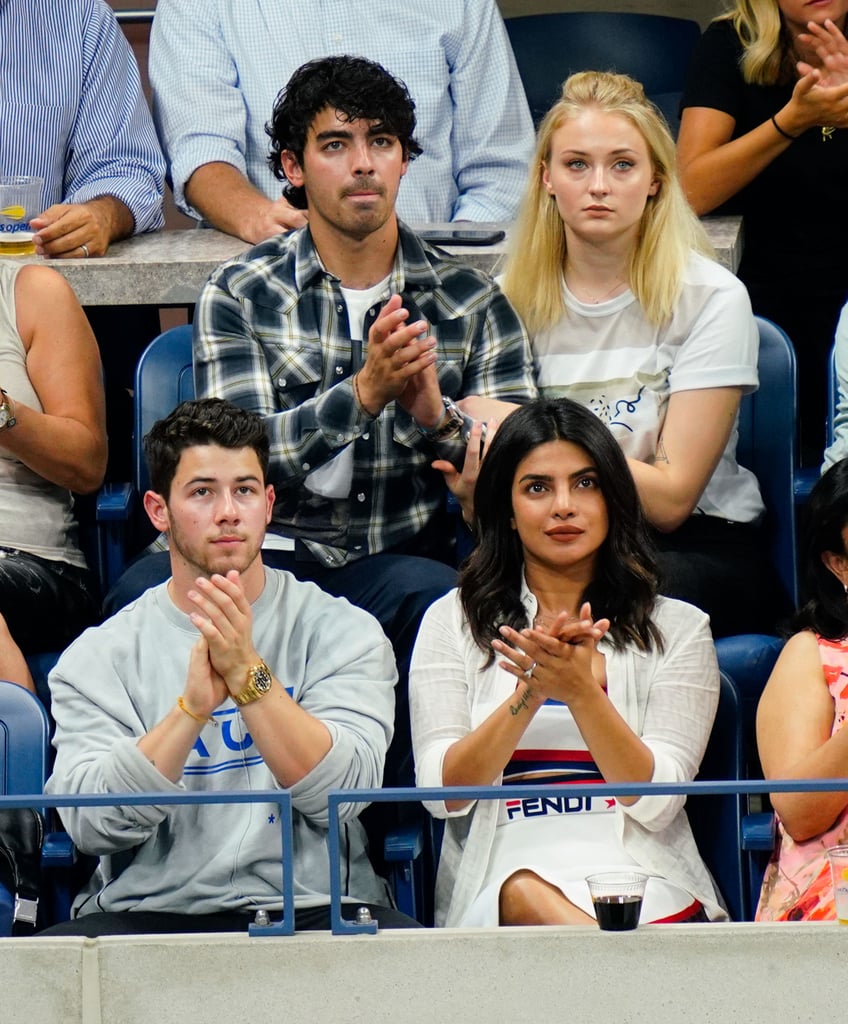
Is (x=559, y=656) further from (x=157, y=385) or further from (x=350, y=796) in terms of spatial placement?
(x=157, y=385)

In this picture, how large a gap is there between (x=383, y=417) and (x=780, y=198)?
1.02 metres

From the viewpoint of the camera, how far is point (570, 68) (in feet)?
14.0

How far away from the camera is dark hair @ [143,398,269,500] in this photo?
2.59 m

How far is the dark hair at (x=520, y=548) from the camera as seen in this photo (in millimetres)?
2551

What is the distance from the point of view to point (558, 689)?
2.31m

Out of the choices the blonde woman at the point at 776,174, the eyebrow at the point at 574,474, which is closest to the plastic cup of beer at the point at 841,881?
the eyebrow at the point at 574,474

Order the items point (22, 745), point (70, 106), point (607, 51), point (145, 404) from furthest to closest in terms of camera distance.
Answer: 1. point (607, 51)
2. point (70, 106)
3. point (145, 404)
4. point (22, 745)

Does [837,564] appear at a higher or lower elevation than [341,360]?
lower

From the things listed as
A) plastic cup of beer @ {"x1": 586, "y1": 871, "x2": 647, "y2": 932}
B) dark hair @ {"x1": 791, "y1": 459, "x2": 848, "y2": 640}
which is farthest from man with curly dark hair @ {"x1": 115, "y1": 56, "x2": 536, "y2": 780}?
plastic cup of beer @ {"x1": 586, "y1": 871, "x2": 647, "y2": 932}

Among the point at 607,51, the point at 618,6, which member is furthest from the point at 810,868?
the point at 618,6

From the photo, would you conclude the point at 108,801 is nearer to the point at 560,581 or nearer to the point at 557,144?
the point at 560,581

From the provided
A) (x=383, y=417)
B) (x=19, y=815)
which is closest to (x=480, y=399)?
(x=383, y=417)

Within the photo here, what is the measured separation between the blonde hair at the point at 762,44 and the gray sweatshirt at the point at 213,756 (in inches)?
57.1

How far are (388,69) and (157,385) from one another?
106 centimetres
